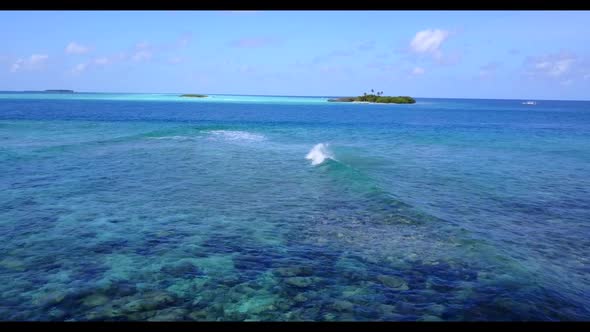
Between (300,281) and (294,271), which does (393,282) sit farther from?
(294,271)

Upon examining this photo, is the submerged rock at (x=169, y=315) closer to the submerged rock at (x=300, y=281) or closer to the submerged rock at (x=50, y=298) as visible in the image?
the submerged rock at (x=50, y=298)

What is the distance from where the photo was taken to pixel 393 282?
11195 mm

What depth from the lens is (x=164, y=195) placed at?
68.7 feet

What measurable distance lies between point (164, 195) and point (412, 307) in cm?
1495

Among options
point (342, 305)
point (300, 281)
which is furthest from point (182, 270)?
point (342, 305)

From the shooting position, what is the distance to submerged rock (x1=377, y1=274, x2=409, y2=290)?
10.9m

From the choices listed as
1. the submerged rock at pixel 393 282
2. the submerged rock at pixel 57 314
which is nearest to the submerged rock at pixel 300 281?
the submerged rock at pixel 393 282

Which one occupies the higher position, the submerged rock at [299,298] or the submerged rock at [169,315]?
the submerged rock at [299,298]

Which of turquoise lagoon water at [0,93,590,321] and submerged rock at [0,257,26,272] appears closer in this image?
turquoise lagoon water at [0,93,590,321]

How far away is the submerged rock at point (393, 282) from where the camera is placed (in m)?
10.9

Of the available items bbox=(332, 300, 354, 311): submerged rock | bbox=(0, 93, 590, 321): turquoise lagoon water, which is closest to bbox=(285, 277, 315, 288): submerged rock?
bbox=(0, 93, 590, 321): turquoise lagoon water

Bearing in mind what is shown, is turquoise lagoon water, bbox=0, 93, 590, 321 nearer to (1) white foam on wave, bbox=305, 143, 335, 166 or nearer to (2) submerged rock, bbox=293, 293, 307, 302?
(2) submerged rock, bbox=293, 293, 307, 302
